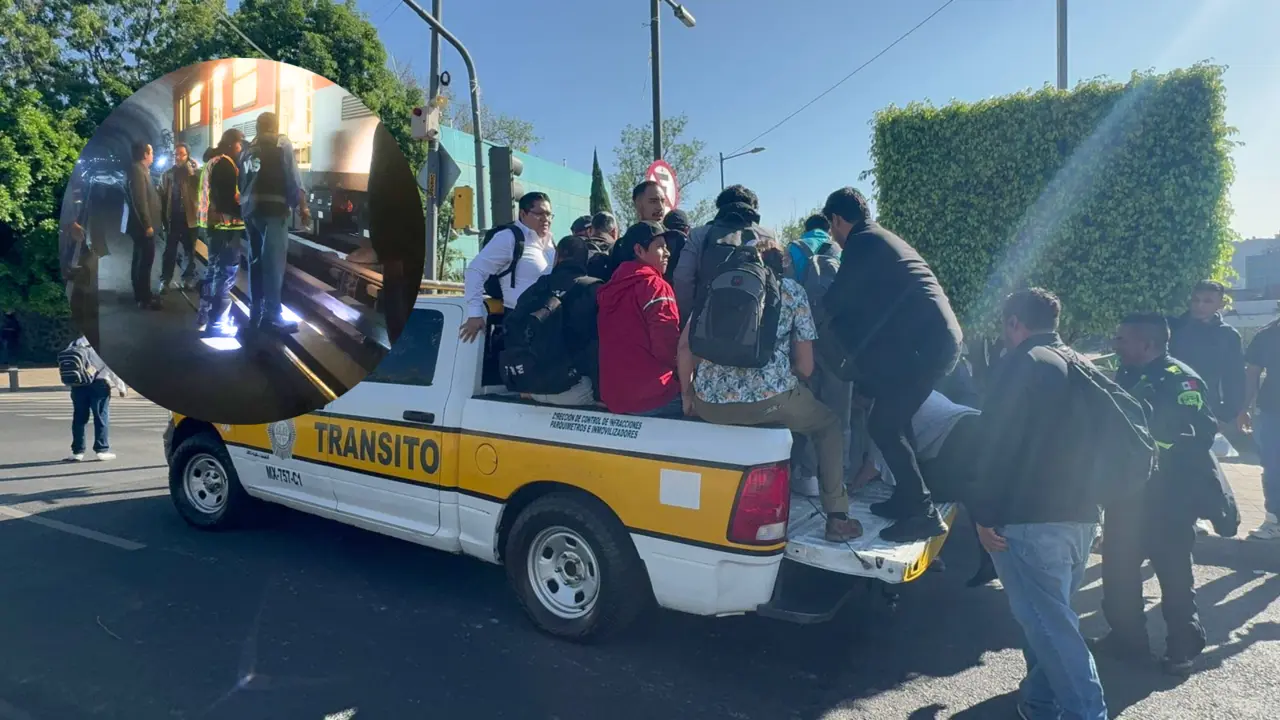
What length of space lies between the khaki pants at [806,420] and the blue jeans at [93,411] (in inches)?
301

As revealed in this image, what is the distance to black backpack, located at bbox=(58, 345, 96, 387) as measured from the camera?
25.3 ft

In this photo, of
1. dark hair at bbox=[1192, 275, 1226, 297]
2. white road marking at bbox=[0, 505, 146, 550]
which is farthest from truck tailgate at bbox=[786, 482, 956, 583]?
white road marking at bbox=[0, 505, 146, 550]

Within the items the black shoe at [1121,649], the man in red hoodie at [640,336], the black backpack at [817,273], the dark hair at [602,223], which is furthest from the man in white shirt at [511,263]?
the black shoe at [1121,649]

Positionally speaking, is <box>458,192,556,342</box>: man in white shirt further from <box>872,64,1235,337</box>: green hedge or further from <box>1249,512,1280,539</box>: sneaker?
<box>1249,512,1280,539</box>: sneaker

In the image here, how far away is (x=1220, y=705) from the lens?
344 centimetres

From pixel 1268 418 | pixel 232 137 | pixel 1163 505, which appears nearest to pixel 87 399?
pixel 232 137

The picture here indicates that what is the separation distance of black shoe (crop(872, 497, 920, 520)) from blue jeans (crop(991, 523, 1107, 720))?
22.2 inches

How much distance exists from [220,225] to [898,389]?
3152mm

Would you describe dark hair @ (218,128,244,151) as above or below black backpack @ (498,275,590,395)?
above

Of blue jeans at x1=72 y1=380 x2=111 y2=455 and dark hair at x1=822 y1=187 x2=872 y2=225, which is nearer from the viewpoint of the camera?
dark hair at x1=822 y1=187 x2=872 y2=225

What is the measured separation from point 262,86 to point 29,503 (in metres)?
6.96

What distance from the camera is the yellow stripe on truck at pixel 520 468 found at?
132 inches

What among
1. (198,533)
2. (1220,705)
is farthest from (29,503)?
(1220,705)

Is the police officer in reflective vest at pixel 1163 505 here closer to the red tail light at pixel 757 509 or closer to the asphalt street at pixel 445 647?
the asphalt street at pixel 445 647
